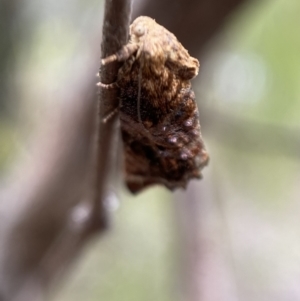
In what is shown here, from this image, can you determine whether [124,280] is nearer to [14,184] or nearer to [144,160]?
[14,184]

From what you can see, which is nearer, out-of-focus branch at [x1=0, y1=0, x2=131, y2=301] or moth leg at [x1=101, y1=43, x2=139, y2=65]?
moth leg at [x1=101, y1=43, x2=139, y2=65]

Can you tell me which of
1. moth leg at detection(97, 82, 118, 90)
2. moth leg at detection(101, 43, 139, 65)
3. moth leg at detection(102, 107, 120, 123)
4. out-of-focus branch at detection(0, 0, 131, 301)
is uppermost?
moth leg at detection(101, 43, 139, 65)

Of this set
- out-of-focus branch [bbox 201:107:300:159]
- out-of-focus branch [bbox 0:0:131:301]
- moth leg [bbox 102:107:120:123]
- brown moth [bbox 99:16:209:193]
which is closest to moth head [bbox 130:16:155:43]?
brown moth [bbox 99:16:209:193]

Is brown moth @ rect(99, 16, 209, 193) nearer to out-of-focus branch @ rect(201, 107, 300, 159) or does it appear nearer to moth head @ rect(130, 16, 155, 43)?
moth head @ rect(130, 16, 155, 43)

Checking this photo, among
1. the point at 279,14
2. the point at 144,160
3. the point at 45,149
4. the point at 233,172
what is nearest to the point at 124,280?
the point at 233,172

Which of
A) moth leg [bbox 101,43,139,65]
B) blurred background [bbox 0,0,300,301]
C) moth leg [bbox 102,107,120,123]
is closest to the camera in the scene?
moth leg [bbox 101,43,139,65]

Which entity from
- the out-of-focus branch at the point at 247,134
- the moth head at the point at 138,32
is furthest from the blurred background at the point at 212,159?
the moth head at the point at 138,32

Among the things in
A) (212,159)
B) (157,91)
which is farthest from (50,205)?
(157,91)

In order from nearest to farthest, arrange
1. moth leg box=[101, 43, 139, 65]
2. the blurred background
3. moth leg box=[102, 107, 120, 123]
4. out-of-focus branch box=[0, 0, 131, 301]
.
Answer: moth leg box=[101, 43, 139, 65], moth leg box=[102, 107, 120, 123], out-of-focus branch box=[0, 0, 131, 301], the blurred background
